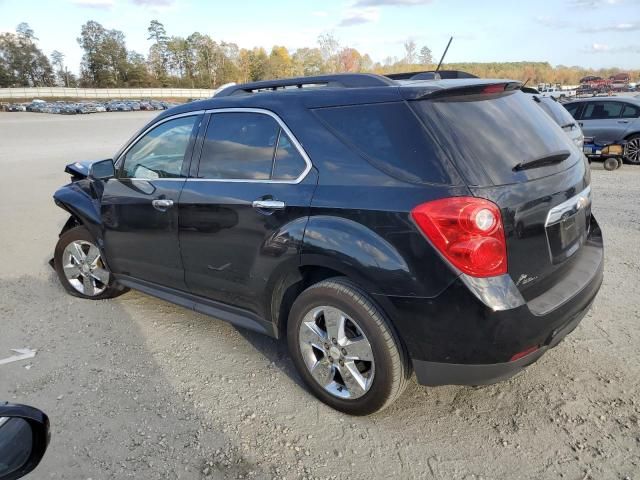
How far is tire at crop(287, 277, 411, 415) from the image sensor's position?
260 centimetres

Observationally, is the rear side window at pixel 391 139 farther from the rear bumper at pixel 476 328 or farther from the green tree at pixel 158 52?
A: the green tree at pixel 158 52

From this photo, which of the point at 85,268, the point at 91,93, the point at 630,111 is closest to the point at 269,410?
the point at 85,268

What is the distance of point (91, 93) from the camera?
8444cm

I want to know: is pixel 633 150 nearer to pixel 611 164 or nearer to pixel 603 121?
pixel 611 164

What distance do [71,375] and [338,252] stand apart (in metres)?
2.17

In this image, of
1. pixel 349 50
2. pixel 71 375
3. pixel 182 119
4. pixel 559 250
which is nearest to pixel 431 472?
pixel 559 250

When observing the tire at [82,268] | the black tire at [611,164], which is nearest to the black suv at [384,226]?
the tire at [82,268]

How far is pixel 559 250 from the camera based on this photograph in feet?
8.72

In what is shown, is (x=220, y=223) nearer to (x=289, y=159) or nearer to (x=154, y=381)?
(x=289, y=159)

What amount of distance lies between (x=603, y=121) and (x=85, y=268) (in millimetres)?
12491

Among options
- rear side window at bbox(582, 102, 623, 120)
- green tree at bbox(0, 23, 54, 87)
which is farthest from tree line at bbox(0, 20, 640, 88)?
rear side window at bbox(582, 102, 623, 120)

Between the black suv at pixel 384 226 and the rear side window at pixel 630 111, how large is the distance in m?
11.0

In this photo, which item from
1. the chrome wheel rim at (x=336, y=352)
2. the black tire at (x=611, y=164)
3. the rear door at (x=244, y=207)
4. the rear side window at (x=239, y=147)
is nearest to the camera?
the chrome wheel rim at (x=336, y=352)

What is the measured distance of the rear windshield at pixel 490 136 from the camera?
2.41 meters
